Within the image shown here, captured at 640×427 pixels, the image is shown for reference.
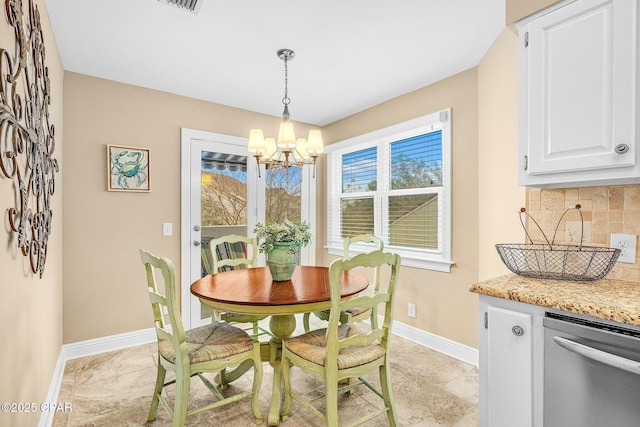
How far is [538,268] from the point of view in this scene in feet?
5.00

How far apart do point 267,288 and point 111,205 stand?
74.8 inches

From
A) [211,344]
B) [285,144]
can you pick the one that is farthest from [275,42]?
[211,344]

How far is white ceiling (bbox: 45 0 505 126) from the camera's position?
1.93 m

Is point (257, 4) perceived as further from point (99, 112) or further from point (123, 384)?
point (123, 384)

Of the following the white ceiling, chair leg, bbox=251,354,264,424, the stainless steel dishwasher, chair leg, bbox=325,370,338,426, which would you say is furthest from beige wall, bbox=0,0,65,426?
the stainless steel dishwasher

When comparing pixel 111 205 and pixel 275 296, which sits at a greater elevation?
pixel 111 205

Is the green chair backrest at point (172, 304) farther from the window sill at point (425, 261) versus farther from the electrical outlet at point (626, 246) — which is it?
the window sill at point (425, 261)

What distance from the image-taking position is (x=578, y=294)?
1.19 m

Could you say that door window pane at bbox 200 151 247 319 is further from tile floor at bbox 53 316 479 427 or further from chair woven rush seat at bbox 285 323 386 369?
chair woven rush seat at bbox 285 323 386 369

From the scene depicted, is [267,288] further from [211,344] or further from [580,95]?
[580,95]

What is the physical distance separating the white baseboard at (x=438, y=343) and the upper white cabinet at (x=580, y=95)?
1.70 metres

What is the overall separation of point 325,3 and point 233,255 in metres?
2.51

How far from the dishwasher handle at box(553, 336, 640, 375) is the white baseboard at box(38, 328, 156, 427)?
2876mm

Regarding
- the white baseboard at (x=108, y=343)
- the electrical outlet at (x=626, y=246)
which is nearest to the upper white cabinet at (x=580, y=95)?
the electrical outlet at (x=626, y=246)
